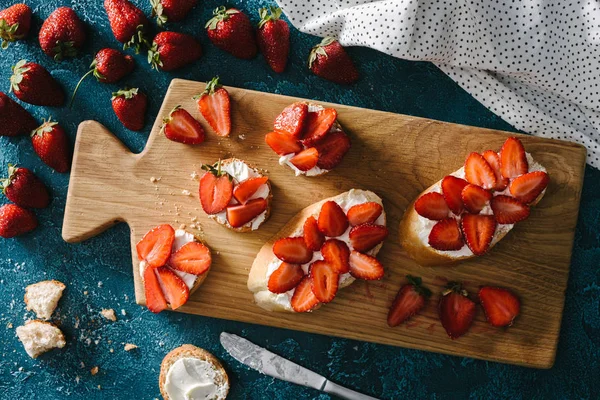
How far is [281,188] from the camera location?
266 centimetres

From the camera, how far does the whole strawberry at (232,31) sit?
8.66 feet

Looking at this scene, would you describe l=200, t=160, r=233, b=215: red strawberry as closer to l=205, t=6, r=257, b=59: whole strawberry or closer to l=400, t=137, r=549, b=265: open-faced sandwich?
l=205, t=6, r=257, b=59: whole strawberry

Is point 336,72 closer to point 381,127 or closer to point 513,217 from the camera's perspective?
point 381,127

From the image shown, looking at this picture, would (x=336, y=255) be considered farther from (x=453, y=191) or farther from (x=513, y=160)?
(x=513, y=160)

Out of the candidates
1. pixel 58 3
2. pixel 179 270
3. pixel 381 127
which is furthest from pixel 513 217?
pixel 58 3

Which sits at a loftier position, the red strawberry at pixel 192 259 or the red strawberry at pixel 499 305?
the red strawberry at pixel 192 259

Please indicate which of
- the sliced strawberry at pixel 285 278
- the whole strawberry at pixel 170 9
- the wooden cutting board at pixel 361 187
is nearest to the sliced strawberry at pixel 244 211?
the wooden cutting board at pixel 361 187

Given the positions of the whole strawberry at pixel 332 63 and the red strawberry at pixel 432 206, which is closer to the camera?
the red strawberry at pixel 432 206

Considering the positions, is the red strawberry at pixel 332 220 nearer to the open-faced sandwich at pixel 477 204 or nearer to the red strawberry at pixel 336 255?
the red strawberry at pixel 336 255

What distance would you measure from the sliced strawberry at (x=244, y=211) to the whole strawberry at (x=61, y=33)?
3.52ft

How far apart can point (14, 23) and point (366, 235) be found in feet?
6.08

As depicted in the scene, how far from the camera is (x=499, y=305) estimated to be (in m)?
2.60

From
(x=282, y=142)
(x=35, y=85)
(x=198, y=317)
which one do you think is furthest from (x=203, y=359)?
(x=35, y=85)

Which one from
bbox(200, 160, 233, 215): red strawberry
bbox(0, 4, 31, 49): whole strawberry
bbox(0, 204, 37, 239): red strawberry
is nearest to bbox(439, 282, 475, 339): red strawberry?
bbox(200, 160, 233, 215): red strawberry
